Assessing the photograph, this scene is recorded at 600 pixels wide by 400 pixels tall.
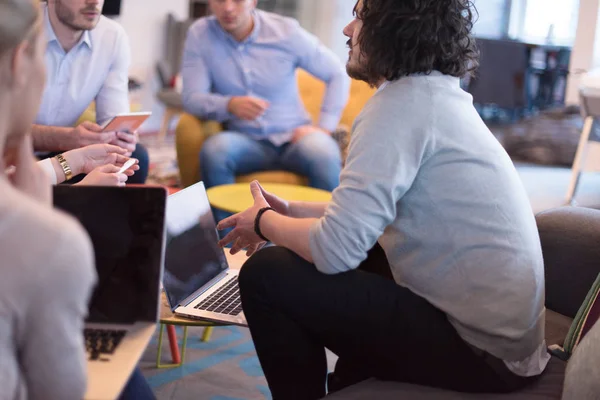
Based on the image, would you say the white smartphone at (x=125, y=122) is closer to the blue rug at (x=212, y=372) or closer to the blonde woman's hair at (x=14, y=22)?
the blue rug at (x=212, y=372)

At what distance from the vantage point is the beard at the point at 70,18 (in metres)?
2.53

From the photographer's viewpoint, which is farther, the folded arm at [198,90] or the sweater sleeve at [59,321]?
the folded arm at [198,90]

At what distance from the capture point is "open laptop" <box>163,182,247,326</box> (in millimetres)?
1665

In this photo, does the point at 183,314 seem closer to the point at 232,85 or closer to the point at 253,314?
the point at 253,314

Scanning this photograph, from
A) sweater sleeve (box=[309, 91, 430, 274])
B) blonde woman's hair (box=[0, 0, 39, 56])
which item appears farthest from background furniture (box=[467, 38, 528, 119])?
blonde woman's hair (box=[0, 0, 39, 56])

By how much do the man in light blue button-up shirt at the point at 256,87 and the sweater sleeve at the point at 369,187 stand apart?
1906 millimetres

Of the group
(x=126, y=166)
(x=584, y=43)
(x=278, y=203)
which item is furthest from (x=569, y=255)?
(x=584, y=43)

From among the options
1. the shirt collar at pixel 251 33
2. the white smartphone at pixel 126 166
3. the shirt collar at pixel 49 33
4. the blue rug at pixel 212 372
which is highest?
the shirt collar at pixel 49 33

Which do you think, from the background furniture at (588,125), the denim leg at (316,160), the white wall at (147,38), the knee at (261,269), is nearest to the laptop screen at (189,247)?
the knee at (261,269)

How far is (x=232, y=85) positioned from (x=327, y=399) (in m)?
2.37

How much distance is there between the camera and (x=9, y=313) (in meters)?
0.82

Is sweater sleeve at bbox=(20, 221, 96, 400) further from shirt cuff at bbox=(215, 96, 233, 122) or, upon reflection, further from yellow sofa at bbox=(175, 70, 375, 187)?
shirt cuff at bbox=(215, 96, 233, 122)

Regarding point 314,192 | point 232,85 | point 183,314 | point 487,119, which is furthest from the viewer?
point 487,119

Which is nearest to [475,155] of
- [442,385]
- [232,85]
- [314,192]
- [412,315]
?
[412,315]
